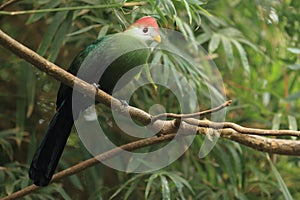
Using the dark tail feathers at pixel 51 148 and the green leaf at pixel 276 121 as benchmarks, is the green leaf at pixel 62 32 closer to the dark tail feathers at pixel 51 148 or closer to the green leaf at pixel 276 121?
the dark tail feathers at pixel 51 148

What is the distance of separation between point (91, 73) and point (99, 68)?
28 millimetres

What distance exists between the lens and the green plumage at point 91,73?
154 cm

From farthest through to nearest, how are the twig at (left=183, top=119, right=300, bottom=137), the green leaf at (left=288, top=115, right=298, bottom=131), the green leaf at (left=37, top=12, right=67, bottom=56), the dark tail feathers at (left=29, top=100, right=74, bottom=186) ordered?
the green leaf at (left=288, top=115, right=298, bottom=131)
the green leaf at (left=37, top=12, right=67, bottom=56)
the dark tail feathers at (left=29, top=100, right=74, bottom=186)
the twig at (left=183, top=119, right=300, bottom=137)

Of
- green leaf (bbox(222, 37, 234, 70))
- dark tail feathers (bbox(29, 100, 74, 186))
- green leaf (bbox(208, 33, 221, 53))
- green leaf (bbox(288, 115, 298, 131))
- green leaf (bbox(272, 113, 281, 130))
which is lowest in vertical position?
green leaf (bbox(272, 113, 281, 130))

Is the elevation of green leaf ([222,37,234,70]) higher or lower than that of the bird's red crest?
lower

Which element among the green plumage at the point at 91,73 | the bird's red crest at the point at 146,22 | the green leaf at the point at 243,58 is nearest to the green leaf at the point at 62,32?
the green plumage at the point at 91,73

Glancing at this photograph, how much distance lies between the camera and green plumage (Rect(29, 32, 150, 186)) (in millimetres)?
1536

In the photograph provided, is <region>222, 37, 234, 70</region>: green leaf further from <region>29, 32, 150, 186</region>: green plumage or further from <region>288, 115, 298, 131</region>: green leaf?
<region>29, 32, 150, 186</region>: green plumage

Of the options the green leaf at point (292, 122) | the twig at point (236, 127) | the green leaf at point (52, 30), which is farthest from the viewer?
the green leaf at point (292, 122)

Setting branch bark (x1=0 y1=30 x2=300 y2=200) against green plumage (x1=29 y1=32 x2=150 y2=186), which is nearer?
branch bark (x1=0 y1=30 x2=300 y2=200)

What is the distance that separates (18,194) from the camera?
4.90 ft

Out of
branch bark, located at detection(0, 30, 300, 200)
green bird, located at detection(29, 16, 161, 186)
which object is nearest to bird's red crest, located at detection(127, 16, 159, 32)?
green bird, located at detection(29, 16, 161, 186)

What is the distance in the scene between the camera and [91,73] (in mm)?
1616

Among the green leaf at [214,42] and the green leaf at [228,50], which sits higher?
A: the green leaf at [214,42]
